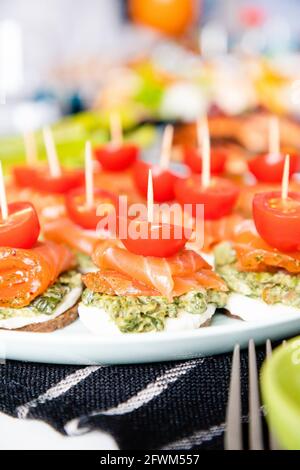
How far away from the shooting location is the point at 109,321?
1864 mm

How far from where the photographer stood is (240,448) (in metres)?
1.32

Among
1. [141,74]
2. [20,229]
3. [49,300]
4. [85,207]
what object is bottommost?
[141,74]

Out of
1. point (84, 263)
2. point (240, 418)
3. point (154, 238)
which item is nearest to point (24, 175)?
point (84, 263)

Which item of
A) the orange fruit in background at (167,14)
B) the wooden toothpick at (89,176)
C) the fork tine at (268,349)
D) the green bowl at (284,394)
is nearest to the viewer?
the green bowl at (284,394)

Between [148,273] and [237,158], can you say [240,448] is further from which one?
[237,158]

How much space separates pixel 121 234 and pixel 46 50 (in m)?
6.35

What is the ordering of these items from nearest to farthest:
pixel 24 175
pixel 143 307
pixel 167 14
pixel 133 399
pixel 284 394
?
pixel 284 394 < pixel 133 399 < pixel 143 307 < pixel 24 175 < pixel 167 14

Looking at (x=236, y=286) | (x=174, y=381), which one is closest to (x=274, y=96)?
(x=236, y=286)

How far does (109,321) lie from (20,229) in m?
0.39

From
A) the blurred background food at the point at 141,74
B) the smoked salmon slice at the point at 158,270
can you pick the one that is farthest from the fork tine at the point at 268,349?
the blurred background food at the point at 141,74

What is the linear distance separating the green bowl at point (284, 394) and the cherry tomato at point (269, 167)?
148 centimetres

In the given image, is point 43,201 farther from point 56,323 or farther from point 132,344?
point 132,344

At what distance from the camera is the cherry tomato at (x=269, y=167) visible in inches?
109

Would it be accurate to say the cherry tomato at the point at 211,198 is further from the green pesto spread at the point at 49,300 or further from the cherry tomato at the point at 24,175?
the cherry tomato at the point at 24,175
